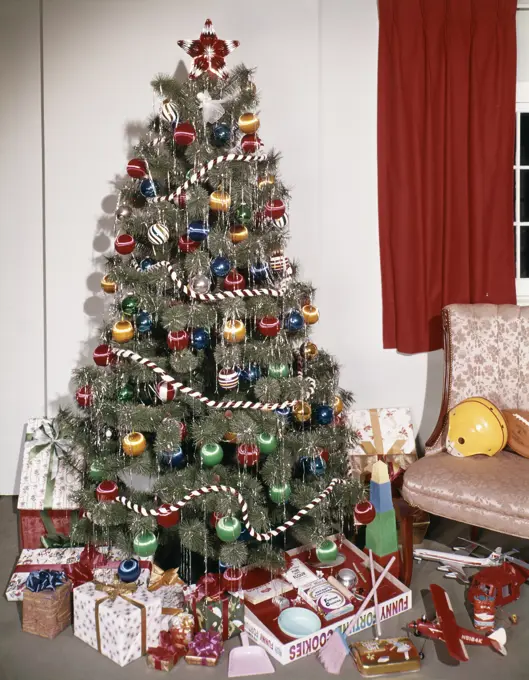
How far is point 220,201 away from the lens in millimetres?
2277

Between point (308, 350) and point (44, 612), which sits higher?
point (308, 350)

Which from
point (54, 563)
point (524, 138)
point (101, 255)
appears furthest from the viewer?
point (524, 138)

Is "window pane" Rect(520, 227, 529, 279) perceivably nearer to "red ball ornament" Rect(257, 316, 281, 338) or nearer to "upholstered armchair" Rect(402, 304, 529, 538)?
"upholstered armchair" Rect(402, 304, 529, 538)

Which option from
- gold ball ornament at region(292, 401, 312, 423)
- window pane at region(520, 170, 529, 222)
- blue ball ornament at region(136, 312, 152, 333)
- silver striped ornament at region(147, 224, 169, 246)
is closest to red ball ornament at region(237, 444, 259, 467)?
gold ball ornament at region(292, 401, 312, 423)

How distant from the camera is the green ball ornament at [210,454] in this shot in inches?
87.4

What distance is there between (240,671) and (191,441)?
2.70 ft

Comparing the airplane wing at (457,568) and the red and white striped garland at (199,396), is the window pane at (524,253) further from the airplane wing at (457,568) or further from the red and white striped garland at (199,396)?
the red and white striped garland at (199,396)

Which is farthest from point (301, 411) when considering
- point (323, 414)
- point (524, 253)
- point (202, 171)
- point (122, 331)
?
point (524, 253)

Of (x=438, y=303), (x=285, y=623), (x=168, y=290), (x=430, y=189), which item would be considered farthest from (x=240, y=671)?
(x=430, y=189)

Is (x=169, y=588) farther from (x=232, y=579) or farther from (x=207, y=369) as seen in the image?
(x=207, y=369)

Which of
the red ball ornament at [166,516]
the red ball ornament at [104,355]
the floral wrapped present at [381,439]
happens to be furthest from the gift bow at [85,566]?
the floral wrapped present at [381,439]

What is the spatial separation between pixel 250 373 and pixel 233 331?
195mm

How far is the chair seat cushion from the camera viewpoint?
2203 millimetres

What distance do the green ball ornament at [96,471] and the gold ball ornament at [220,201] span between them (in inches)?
39.4
